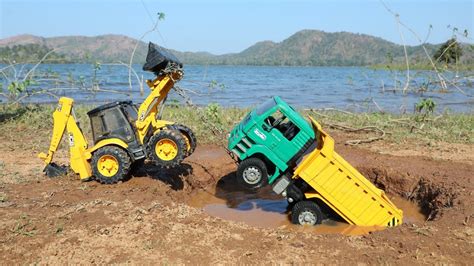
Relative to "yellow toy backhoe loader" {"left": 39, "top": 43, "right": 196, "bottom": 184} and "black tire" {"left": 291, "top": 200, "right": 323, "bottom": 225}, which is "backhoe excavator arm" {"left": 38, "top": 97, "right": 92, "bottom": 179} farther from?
"black tire" {"left": 291, "top": 200, "right": 323, "bottom": 225}

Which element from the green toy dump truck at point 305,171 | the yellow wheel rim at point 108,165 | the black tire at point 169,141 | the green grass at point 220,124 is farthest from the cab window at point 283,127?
the green grass at point 220,124

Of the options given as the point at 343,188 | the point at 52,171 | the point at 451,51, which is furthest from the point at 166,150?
the point at 451,51

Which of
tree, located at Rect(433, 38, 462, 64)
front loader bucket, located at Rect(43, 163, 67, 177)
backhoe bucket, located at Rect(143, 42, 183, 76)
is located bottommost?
front loader bucket, located at Rect(43, 163, 67, 177)

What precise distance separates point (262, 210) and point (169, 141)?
229 centimetres

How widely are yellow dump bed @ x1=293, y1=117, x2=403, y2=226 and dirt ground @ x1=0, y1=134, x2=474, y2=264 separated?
69 centimetres

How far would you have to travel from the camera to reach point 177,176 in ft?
32.0

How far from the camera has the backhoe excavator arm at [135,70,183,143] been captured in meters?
8.12

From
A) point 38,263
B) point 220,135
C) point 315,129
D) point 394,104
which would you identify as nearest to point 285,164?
point 315,129

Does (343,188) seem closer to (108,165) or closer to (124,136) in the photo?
(124,136)

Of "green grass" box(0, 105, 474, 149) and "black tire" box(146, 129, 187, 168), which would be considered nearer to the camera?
"black tire" box(146, 129, 187, 168)

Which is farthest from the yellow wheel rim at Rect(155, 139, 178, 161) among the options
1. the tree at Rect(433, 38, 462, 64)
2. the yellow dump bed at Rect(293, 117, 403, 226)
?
the tree at Rect(433, 38, 462, 64)

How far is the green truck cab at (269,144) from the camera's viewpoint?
752 centimetres

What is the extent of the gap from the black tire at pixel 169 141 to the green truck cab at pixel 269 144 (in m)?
1.01

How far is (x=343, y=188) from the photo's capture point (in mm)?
7535
